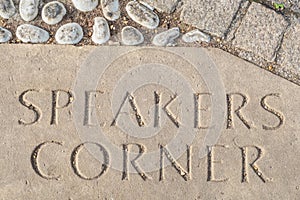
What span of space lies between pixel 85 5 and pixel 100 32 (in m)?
0.15

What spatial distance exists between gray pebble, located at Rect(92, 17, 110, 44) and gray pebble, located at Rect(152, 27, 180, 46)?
0.24m

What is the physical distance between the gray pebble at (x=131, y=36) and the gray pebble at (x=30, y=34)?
1.26 ft

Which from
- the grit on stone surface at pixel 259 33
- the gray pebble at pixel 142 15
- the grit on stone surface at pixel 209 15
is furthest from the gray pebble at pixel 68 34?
the grit on stone surface at pixel 259 33

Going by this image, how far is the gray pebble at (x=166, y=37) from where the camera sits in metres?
1.97

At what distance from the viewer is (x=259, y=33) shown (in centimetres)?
200

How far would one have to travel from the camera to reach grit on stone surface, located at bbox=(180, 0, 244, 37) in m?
1.99

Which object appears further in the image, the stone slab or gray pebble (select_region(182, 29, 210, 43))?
gray pebble (select_region(182, 29, 210, 43))

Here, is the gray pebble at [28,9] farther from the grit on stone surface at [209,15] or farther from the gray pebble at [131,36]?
the grit on stone surface at [209,15]

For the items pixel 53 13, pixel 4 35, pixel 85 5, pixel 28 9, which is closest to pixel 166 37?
pixel 85 5

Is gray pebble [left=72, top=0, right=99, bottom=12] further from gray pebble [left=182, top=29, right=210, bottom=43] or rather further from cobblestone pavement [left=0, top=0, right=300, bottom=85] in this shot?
gray pebble [left=182, top=29, right=210, bottom=43]

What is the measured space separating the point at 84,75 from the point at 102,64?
4.1 inches

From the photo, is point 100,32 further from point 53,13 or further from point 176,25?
point 176,25

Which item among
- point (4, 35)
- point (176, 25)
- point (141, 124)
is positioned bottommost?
point (141, 124)

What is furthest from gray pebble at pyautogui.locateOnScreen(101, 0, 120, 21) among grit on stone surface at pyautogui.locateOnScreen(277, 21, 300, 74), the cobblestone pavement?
grit on stone surface at pyautogui.locateOnScreen(277, 21, 300, 74)
